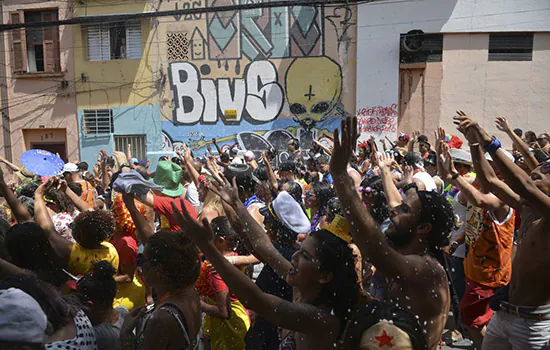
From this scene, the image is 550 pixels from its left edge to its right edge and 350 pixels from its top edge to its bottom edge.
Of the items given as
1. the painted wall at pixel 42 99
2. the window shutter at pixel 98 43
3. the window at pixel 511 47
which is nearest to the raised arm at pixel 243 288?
the window at pixel 511 47

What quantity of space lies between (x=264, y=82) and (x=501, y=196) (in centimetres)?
1445

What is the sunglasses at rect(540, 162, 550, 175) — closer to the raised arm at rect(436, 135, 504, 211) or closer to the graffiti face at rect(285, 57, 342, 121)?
the raised arm at rect(436, 135, 504, 211)

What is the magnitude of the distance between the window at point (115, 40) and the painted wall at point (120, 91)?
0.71 feet

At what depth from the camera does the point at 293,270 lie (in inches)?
98.7

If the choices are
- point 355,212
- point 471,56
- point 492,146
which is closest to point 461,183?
point 492,146

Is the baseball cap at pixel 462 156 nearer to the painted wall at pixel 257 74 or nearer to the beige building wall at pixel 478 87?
the beige building wall at pixel 478 87

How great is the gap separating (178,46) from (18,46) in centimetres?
618

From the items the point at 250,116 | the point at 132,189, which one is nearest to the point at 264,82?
the point at 250,116

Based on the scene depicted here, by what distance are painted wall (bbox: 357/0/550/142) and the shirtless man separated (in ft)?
44.4

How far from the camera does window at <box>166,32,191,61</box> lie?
18109mm

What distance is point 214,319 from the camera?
3832mm

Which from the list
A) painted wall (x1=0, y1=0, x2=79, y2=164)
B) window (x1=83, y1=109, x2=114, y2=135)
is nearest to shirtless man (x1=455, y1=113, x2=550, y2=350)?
window (x1=83, y1=109, x2=114, y2=135)

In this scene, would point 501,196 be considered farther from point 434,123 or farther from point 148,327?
point 434,123

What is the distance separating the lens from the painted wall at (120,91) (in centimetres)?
1830
